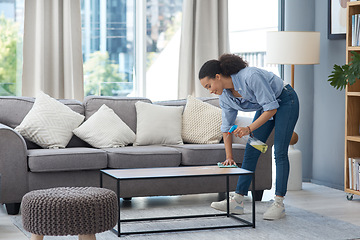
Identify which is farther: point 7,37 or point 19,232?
point 7,37

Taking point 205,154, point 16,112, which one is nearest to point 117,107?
point 16,112

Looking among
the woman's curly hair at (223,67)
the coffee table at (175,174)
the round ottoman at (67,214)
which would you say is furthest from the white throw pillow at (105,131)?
the round ottoman at (67,214)

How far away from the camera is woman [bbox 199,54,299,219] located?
3.69 meters

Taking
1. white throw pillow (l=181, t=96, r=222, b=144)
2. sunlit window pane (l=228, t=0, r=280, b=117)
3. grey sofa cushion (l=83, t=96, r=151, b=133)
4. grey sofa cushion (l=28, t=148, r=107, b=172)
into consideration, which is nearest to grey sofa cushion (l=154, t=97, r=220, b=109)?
white throw pillow (l=181, t=96, r=222, b=144)

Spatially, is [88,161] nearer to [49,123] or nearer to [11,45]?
[49,123]

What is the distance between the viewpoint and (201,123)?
491 centimetres

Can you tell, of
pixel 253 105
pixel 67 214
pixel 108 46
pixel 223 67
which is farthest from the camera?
pixel 108 46

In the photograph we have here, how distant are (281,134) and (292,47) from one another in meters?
1.39

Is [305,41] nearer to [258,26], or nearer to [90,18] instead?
[258,26]

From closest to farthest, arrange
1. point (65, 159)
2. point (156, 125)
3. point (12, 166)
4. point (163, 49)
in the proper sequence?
1. point (12, 166)
2. point (65, 159)
3. point (156, 125)
4. point (163, 49)

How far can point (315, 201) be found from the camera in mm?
4672

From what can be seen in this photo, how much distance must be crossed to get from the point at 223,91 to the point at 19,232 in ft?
4.99

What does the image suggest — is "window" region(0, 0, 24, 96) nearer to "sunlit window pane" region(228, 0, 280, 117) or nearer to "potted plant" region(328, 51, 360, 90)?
"sunlit window pane" region(228, 0, 280, 117)

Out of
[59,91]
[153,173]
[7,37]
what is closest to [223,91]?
[153,173]
